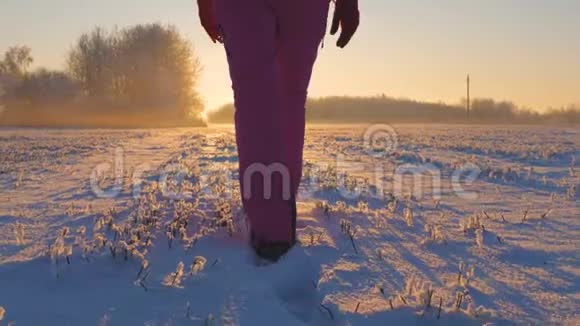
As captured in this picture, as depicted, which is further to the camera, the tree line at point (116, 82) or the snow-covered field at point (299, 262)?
the tree line at point (116, 82)

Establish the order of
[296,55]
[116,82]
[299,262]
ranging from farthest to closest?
[116,82] < [296,55] < [299,262]

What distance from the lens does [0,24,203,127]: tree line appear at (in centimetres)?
4847

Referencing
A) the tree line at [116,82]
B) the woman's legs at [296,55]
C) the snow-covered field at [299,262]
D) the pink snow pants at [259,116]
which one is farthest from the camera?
the tree line at [116,82]

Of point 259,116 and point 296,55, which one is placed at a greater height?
point 296,55

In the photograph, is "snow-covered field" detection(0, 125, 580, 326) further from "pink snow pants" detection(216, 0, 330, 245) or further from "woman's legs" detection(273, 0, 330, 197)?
"woman's legs" detection(273, 0, 330, 197)

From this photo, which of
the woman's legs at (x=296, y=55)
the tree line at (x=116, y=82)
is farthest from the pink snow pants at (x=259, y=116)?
the tree line at (x=116, y=82)

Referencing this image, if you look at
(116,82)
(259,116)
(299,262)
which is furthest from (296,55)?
(116,82)

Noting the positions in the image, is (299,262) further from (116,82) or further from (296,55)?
(116,82)

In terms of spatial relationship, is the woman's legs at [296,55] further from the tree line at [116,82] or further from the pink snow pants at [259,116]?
the tree line at [116,82]

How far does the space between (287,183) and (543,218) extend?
62.6 inches

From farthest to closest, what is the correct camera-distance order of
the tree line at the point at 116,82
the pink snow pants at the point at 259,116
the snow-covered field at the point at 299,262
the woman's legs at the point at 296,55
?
the tree line at the point at 116,82 → the woman's legs at the point at 296,55 → the pink snow pants at the point at 259,116 → the snow-covered field at the point at 299,262

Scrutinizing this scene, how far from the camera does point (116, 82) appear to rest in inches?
2036

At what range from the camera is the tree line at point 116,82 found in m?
48.5

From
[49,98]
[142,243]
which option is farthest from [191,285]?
[49,98]
